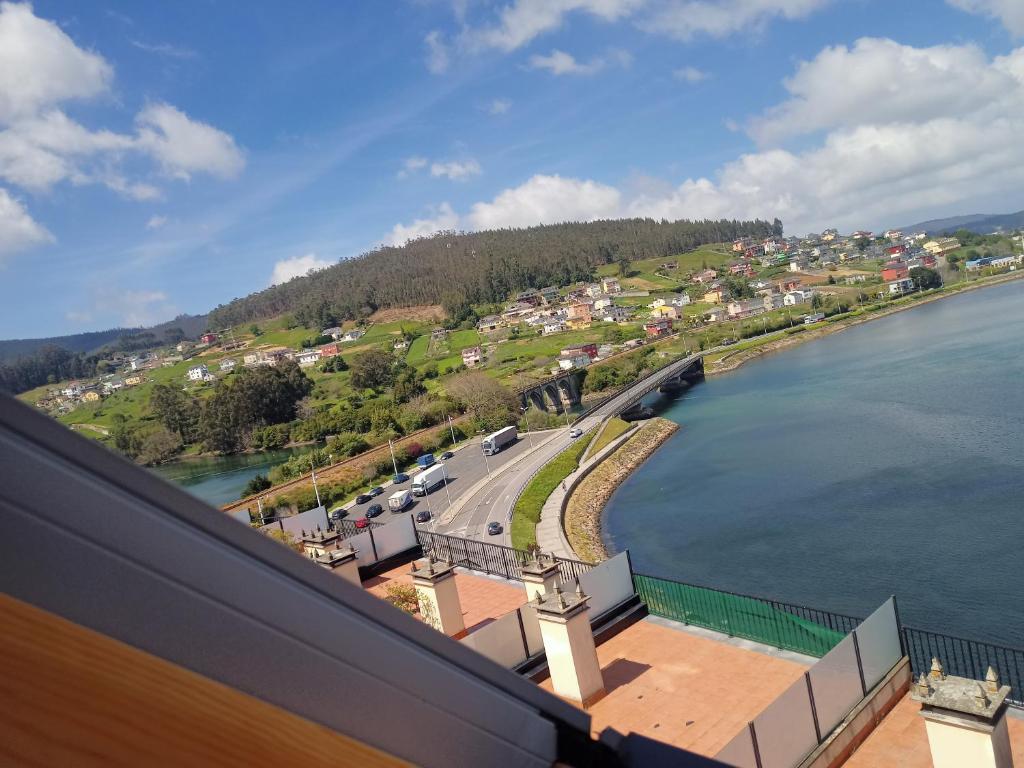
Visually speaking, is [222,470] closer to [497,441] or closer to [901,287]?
[497,441]

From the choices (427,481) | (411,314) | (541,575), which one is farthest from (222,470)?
(411,314)

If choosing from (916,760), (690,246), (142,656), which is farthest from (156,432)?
(690,246)

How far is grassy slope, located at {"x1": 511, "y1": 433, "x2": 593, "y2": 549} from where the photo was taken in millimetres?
18250

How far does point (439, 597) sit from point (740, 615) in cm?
297

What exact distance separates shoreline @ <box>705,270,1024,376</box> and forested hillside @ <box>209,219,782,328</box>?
118 ft

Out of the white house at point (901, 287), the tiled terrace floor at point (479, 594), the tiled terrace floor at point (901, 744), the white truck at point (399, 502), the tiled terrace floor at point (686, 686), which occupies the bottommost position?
the white truck at point (399, 502)

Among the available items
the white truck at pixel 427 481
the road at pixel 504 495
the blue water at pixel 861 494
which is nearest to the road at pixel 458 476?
the white truck at pixel 427 481

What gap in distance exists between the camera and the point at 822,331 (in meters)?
52.3

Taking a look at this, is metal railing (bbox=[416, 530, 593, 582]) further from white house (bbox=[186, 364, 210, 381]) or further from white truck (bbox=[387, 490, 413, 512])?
white house (bbox=[186, 364, 210, 381])

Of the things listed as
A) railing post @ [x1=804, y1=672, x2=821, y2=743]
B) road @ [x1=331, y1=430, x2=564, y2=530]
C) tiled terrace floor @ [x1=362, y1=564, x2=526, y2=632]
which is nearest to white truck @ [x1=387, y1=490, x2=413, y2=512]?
road @ [x1=331, y1=430, x2=564, y2=530]

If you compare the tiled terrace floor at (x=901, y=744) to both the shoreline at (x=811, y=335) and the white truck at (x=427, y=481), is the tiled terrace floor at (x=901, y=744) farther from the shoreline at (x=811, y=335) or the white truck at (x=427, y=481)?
the shoreline at (x=811, y=335)

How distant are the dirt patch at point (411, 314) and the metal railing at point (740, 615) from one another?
69.5 meters

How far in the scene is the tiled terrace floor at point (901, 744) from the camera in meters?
4.82

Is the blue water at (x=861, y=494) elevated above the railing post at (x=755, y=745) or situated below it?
below
